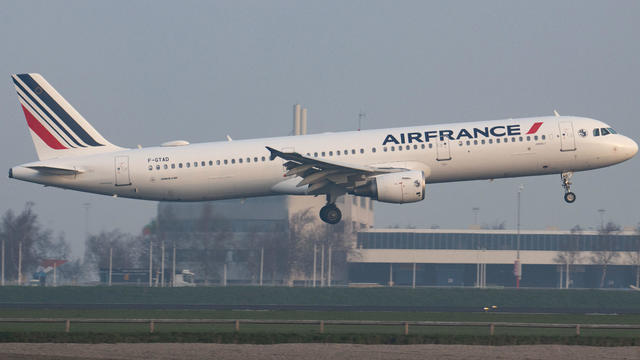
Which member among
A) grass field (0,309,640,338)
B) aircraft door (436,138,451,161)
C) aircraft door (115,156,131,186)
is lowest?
grass field (0,309,640,338)

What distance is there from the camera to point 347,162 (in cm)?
4803

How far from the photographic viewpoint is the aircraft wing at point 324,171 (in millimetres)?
46178

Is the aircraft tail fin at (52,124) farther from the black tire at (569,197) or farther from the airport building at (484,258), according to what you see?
the airport building at (484,258)

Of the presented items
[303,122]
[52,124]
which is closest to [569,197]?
[52,124]

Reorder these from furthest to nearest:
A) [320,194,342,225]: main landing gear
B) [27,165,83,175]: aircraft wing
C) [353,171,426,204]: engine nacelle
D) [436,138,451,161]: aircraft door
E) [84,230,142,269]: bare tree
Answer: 1. [84,230,142,269]: bare tree
2. [320,194,342,225]: main landing gear
3. [27,165,83,175]: aircraft wing
4. [436,138,451,161]: aircraft door
5. [353,171,426,204]: engine nacelle

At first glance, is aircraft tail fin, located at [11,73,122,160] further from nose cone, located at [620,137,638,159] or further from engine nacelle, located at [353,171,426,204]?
nose cone, located at [620,137,638,159]

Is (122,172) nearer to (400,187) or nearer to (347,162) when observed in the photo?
(347,162)

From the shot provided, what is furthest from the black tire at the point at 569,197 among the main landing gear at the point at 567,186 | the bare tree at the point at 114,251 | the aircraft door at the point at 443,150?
the bare tree at the point at 114,251

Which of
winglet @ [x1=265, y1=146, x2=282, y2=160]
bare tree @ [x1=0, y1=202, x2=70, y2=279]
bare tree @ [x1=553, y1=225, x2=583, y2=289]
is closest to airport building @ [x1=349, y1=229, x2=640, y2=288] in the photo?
bare tree @ [x1=553, y1=225, x2=583, y2=289]

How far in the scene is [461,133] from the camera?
4756cm

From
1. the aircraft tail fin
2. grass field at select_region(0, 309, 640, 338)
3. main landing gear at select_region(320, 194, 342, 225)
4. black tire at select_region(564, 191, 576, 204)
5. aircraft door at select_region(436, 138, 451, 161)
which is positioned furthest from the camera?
the aircraft tail fin

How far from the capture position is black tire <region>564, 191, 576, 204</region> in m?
49.4

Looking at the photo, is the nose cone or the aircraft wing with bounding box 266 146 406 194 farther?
the nose cone

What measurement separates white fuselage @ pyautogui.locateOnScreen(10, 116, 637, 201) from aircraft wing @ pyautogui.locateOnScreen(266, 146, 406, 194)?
735 mm
